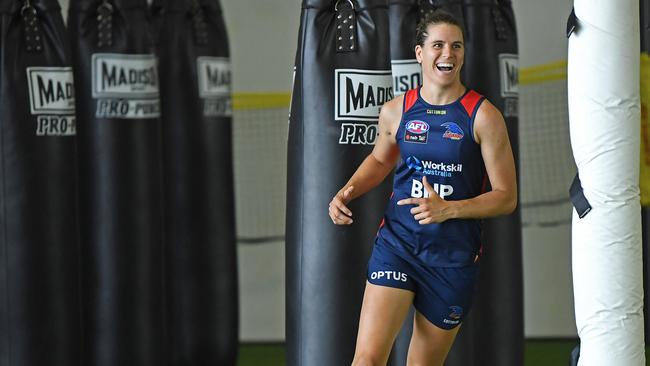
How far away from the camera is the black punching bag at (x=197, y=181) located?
674 cm

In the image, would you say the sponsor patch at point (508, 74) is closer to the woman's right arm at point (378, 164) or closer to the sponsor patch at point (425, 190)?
the woman's right arm at point (378, 164)

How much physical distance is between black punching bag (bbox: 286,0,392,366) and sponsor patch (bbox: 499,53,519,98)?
759mm

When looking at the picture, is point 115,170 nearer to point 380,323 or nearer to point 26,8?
point 26,8

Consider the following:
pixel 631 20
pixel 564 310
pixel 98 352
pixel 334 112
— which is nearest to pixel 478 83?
pixel 334 112

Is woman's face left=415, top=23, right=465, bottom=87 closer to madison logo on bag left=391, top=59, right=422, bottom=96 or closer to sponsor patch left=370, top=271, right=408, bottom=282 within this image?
sponsor patch left=370, top=271, right=408, bottom=282

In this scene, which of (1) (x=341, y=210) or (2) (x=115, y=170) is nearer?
(1) (x=341, y=210)

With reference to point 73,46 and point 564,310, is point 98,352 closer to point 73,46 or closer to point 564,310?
point 73,46

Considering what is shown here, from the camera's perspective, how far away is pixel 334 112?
506 cm

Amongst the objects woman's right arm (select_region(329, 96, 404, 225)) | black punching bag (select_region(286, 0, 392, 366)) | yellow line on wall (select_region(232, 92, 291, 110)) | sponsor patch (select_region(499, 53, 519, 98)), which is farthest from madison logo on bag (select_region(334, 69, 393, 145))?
yellow line on wall (select_region(232, 92, 291, 110))

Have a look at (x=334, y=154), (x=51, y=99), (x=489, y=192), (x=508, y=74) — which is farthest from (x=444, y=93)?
(x=51, y=99)

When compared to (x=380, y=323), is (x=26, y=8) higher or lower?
higher

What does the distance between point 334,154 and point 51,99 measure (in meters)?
1.34

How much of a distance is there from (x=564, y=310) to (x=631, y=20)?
427cm

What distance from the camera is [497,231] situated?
5688 millimetres
